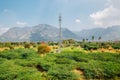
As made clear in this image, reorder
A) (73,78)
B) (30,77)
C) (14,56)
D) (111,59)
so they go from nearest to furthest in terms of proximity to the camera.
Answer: (30,77), (73,78), (111,59), (14,56)

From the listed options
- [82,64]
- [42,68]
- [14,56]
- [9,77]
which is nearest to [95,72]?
[82,64]

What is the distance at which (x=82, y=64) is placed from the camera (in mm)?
28969

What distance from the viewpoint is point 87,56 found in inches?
1387

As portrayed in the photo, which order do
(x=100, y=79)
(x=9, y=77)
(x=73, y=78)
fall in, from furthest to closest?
(x=100, y=79)
(x=73, y=78)
(x=9, y=77)

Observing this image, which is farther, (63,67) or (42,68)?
(42,68)

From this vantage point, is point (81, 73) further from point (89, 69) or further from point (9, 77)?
point (9, 77)

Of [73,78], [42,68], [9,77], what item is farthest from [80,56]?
[9,77]

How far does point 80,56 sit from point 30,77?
15624 mm

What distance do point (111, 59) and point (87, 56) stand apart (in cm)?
405

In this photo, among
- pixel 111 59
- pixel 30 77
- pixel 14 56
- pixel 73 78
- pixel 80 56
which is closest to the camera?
pixel 30 77

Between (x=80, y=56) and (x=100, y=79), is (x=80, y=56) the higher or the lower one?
the higher one

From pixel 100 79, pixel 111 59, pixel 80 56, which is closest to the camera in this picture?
pixel 100 79

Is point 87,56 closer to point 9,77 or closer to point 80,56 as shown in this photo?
point 80,56

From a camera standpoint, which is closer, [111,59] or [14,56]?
[111,59]
